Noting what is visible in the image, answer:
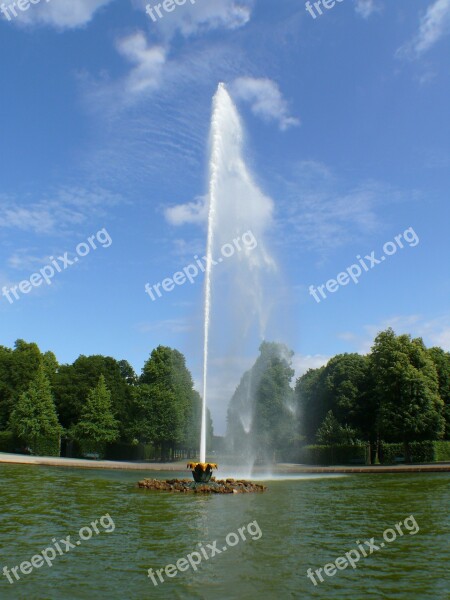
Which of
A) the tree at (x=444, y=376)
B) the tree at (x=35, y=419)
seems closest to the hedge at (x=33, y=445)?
the tree at (x=35, y=419)

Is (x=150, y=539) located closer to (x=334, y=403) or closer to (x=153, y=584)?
(x=153, y=584)

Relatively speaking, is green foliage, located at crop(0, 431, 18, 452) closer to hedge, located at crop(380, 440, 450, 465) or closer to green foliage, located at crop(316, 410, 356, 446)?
green foliage, located at crop(316, 410, 356, 446)

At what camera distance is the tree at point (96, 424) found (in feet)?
225

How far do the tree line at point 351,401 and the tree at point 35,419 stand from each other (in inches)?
871

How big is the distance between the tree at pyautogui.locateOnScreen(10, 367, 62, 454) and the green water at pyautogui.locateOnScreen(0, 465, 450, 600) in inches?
1545

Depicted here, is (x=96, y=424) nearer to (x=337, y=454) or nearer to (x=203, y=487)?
(x=337, y=454)

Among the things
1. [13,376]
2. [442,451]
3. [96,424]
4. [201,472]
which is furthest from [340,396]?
[13,376]

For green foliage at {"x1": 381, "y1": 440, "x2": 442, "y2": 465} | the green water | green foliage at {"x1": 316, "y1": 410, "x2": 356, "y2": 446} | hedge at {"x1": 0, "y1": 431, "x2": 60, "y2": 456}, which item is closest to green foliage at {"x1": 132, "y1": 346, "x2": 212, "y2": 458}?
hedge at {"x1": 0, "y1": 431, "x2": 60, "y2": 456}

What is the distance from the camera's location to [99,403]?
7006 cm

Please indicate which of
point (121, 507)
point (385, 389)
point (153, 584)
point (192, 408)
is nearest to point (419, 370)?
point (385, 389)

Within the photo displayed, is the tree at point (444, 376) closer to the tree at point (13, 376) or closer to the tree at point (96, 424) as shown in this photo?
the tree at point (96, 424)

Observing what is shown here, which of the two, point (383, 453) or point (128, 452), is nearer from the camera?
point (383, 453)

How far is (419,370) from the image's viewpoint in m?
61.4

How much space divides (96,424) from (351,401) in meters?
32.5
